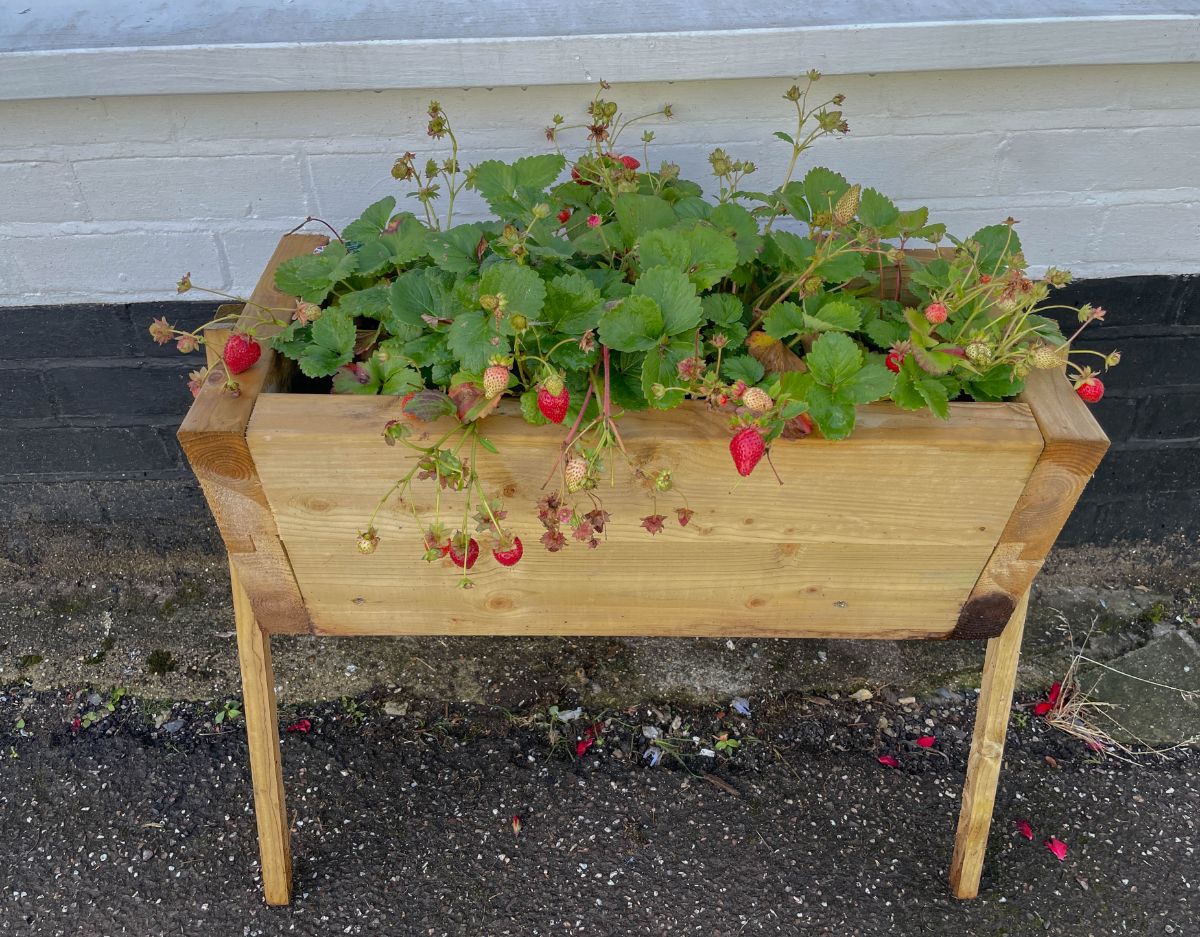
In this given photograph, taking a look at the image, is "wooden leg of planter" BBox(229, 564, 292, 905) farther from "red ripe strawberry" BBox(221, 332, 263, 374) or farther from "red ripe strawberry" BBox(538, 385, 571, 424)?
"red ripe strawberry" BBox(538, 385, 571, 424)

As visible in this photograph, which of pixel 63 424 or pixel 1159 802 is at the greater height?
pixel 63 424

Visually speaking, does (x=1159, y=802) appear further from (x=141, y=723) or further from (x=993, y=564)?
(x=141, y=723)

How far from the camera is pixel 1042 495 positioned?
3.16 ft

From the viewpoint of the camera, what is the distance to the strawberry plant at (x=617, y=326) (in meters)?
0.88

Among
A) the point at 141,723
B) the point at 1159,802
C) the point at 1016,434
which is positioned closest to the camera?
the point at 1016,434

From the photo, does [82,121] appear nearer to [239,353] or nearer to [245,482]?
[239,353]

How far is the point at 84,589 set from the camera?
77.4 inches

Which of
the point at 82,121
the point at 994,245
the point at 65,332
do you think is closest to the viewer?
the point at 994,245

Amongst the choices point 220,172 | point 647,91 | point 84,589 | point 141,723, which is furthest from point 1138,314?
point 84,589

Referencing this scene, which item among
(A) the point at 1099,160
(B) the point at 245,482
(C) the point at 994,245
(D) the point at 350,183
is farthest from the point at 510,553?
(A) the point at 1099,160

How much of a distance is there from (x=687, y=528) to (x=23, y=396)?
1362 mm

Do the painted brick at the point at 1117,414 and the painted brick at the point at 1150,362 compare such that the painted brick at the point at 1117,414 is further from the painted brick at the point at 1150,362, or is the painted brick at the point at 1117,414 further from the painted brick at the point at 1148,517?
the painted brick at the point at 1148,517

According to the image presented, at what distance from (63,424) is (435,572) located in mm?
1098

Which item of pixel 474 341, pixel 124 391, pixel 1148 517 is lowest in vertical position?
pixel 1148 517
